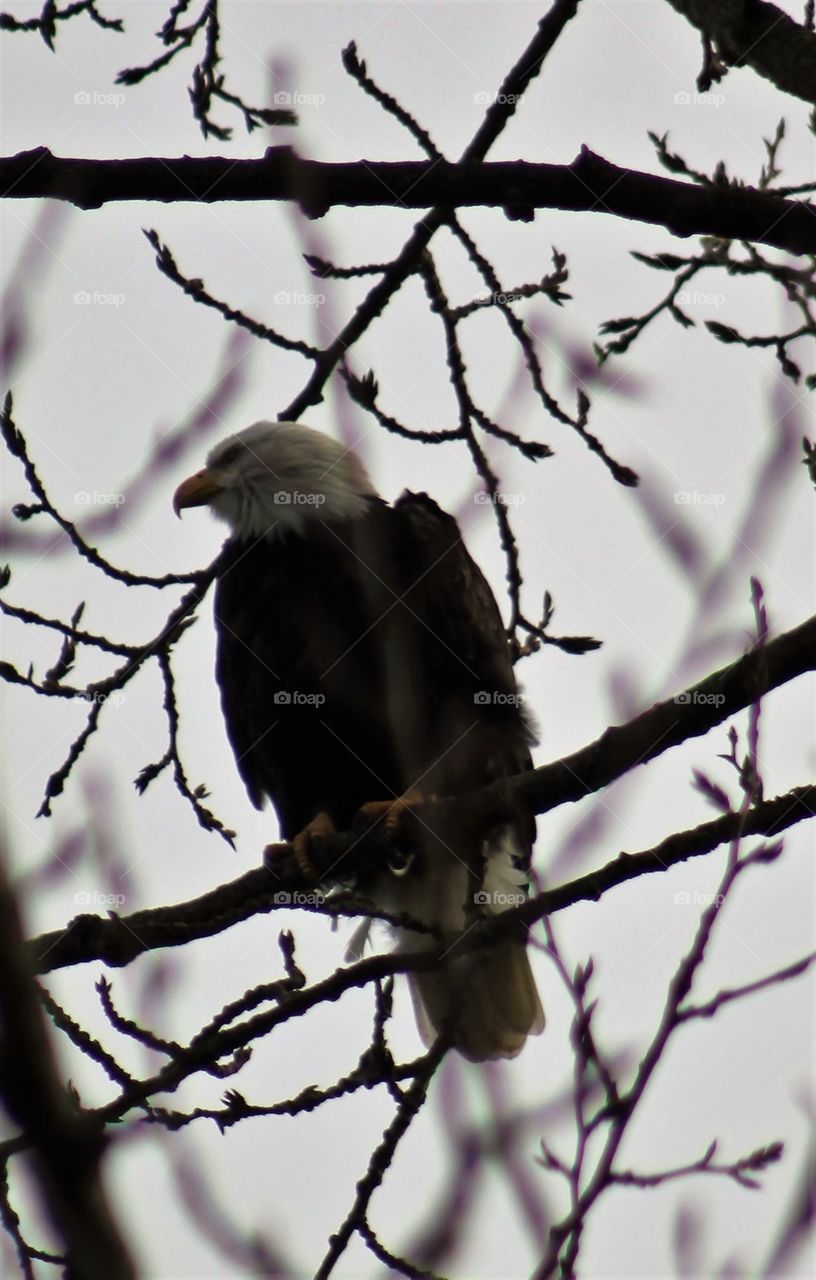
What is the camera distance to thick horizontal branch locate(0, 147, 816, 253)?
10.0 feet

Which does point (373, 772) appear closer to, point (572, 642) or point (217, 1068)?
point (572, 642)

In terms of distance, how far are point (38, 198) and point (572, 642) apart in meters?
1.71

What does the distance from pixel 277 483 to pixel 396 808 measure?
2.02 m

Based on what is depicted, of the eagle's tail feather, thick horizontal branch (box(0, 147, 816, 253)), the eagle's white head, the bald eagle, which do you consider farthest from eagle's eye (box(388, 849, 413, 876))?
thick horizontal branch (box(0, 147, 816, 253))

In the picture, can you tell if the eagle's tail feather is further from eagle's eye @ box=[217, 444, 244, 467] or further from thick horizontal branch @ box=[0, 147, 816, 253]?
thick horizontal branch @ box=[0, 147, 816, 253]

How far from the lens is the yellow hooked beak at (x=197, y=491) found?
18.8 ft

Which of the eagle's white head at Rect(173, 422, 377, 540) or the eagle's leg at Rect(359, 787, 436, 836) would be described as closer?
the eagle's leg at Rect(359, 787, 436, 836)

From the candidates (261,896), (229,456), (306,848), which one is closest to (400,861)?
(306,848)

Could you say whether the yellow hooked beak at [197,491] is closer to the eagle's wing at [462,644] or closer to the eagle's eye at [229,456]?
the eagle's eye at [229,456]

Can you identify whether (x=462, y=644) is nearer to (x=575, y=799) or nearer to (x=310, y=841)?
(x=310, y=841)

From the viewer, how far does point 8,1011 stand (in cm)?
95

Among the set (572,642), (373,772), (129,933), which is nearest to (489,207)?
(572,642)

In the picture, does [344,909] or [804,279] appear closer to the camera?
[804,279]

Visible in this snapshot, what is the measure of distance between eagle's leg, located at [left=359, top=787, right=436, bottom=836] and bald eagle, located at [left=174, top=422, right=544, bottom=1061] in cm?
4
